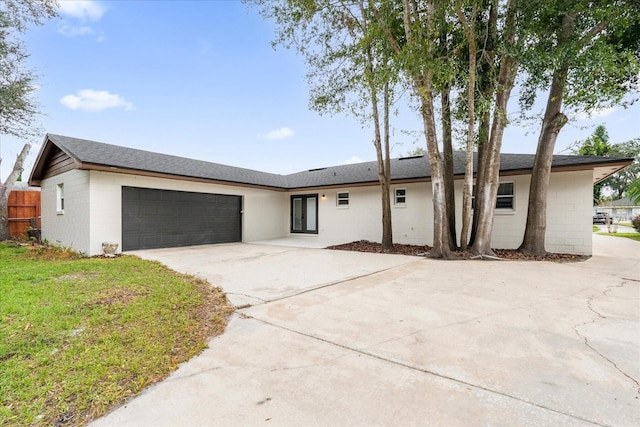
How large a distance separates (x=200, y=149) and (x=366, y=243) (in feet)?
48.0

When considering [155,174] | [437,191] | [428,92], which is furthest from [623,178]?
[155,174]

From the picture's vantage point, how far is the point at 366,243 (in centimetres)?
1176

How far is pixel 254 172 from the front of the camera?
50.8ft

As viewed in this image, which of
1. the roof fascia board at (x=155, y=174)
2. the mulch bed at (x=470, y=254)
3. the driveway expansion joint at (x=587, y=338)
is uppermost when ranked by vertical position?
the roof fascia board at (x=155, y=174)

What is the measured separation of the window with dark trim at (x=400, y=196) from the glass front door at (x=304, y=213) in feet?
13.2

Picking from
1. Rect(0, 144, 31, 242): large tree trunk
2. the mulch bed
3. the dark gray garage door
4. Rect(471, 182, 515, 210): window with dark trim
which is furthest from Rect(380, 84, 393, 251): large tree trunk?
Rect(0, 144, 31, 242): large tree trunk

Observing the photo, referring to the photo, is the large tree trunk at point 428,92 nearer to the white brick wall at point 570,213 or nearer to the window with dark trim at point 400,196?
the window with dark trim at point 400,196

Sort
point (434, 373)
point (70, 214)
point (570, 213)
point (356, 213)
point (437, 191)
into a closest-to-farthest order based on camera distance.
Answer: point (434, 373) < point (437, 191) < point (570, 213) < point (70, 214) < point (356, 213)

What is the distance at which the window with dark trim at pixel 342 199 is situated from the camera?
516 inches

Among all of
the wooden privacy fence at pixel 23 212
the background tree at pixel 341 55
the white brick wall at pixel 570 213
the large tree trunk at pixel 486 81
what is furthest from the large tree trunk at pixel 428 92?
the wooden privacy fence at pixel 23 212

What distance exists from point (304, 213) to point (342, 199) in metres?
2.32

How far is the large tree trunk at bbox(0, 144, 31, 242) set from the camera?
12102 millimetres

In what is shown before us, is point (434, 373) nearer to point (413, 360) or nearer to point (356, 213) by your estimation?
point (413, 360)

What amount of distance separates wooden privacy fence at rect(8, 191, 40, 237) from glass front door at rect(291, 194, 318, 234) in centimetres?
1186
